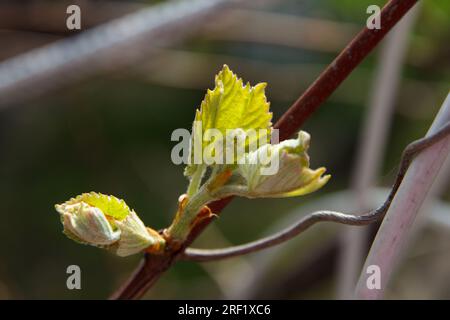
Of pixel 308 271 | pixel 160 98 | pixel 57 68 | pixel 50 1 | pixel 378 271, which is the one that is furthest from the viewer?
pixel 160 98

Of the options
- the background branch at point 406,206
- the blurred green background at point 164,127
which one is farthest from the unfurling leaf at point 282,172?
the blurred green background at point 164,127

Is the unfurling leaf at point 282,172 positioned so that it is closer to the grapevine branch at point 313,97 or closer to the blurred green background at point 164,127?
the grapevine branch at point 313,97

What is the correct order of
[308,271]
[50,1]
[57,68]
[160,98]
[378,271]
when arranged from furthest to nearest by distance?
[160,98] → [50,1] → [308,271] → [57,68] → [378,271]

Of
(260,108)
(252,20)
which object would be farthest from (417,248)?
(260,108)

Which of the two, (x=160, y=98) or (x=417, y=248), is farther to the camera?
(x=160, y=98)

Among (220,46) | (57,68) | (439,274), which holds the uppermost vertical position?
(220,46)

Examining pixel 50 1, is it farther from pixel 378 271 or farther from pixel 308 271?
pixel 378 271

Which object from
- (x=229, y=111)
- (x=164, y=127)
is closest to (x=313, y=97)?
(x=229, y=111)
